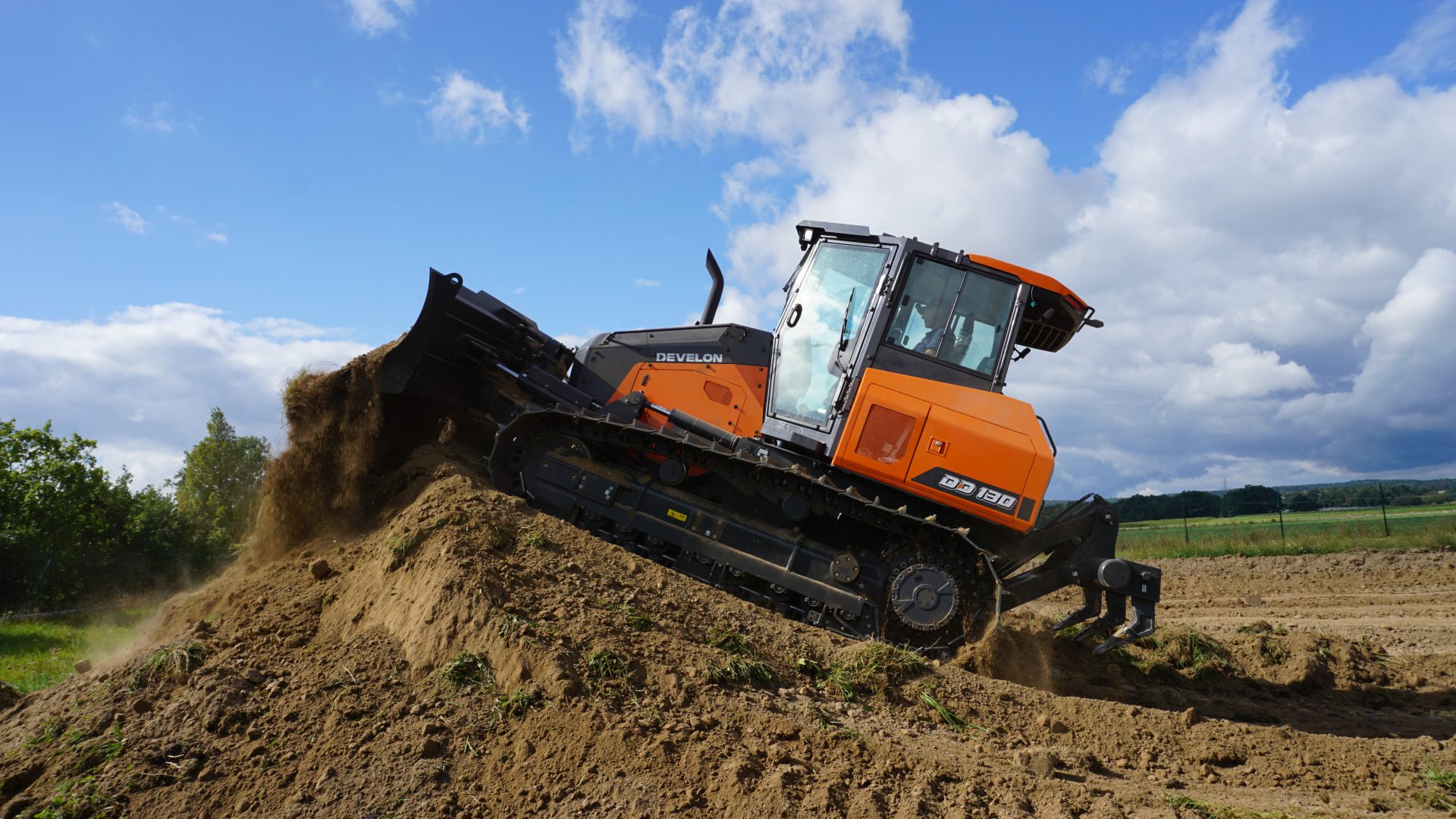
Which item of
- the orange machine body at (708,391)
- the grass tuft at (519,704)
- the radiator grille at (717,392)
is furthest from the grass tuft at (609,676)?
the radiator grille at (717,392)

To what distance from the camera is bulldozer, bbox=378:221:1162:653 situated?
6945mm

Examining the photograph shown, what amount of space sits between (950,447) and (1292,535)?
1862 cm

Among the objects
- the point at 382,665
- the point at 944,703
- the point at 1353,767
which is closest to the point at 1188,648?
the point at 1353,767

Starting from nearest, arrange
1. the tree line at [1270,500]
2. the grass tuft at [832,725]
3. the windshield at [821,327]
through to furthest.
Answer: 1. the grass tuft at [832,725]
2. the windshield at [821,327]
3. the tree line at [1270,500]

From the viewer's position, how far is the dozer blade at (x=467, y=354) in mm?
7652

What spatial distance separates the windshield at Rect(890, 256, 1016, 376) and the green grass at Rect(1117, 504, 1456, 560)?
1506 centimetres

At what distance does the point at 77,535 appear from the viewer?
20812 millimetres

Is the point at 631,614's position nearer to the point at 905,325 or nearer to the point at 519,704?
the point at 519,704

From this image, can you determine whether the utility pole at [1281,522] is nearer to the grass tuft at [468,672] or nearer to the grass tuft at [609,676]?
the grass tuft at [609,676]

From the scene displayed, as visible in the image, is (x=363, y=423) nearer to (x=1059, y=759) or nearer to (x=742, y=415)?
(x=742, y=415)

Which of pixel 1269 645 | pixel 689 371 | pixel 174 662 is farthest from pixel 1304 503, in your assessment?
pixel 174 662

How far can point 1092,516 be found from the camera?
7555mm

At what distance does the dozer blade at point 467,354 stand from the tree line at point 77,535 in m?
12.3

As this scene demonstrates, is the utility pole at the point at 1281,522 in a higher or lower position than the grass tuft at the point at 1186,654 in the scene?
higher
